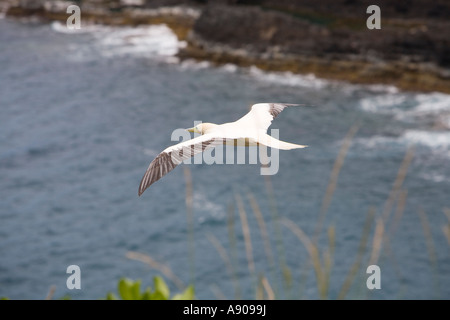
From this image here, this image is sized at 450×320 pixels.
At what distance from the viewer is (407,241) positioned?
60.1ft

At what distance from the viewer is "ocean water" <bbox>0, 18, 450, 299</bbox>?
1811 centimetres

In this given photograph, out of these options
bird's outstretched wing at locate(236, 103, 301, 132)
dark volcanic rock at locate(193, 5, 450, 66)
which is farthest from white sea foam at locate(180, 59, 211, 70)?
bird's outstretched wing at locate(236, 103, 301, 132)

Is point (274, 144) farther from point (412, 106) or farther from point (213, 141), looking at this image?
point (412, 106)

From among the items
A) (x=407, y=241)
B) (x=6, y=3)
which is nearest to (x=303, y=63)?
(x=407, y=241)

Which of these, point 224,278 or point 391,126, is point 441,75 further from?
point 224,278

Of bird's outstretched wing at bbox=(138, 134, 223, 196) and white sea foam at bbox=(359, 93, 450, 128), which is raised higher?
bird's outstretched wing at bbox=(138, 134, 223, 196)

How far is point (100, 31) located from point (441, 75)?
779 inches

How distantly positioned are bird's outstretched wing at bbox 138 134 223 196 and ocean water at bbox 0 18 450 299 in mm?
13204

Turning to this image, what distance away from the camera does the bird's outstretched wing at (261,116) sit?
1080 mm

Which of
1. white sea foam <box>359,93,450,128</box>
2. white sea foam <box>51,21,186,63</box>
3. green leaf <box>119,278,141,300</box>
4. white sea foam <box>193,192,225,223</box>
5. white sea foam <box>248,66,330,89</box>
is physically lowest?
white sea foam <box>193,192,225,223</box>

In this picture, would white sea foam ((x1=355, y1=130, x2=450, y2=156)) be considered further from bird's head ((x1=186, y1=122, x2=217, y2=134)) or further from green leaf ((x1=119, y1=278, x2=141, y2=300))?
bird's head ((x1=186, y1=122, x2=217, y2=134))

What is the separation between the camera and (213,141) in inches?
36.6

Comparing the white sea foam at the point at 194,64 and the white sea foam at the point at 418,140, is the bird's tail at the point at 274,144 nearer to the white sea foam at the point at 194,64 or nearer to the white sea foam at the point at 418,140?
the white sea foam at the point at 418,140

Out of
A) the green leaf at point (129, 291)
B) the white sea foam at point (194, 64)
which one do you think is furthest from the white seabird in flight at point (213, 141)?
the white sea foam at point (194, 64)
